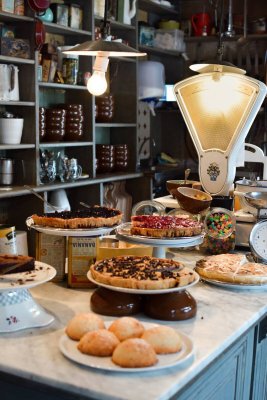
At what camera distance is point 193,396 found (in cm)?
152

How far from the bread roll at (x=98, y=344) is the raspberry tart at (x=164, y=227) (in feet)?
2.40

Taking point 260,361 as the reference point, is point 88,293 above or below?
above

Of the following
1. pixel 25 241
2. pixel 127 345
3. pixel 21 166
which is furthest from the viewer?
pixel 21 166

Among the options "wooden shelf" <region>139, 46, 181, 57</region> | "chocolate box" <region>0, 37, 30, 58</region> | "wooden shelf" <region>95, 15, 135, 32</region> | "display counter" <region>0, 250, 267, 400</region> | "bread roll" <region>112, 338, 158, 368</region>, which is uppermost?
"wooden shelf" <region>95, 15, 135, 32</region>

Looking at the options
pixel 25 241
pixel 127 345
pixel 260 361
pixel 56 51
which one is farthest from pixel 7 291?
pixel 56 51

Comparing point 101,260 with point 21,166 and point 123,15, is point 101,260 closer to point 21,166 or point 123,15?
point 21,166

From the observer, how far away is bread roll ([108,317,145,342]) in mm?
1518

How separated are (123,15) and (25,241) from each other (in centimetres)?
229

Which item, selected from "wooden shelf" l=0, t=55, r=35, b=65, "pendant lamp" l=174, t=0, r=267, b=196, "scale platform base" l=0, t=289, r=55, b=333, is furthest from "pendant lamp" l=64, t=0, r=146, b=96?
"wooden shelf" l=0, t=55, r=35, b=65

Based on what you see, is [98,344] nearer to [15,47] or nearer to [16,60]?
[16,60]

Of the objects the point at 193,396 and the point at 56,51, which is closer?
the point at 193,396

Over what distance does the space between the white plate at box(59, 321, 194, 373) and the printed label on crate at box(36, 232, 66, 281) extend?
0.62m

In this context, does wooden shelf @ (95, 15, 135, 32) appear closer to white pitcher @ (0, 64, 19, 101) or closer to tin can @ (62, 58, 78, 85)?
tin can @ (62, 58, 78, 85)

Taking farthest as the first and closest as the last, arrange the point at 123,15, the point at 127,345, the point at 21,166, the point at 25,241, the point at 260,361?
the point at 123,15 < the point at 21,166 < the point at 25,241 < the point at 260,361 < the point at 127,345
